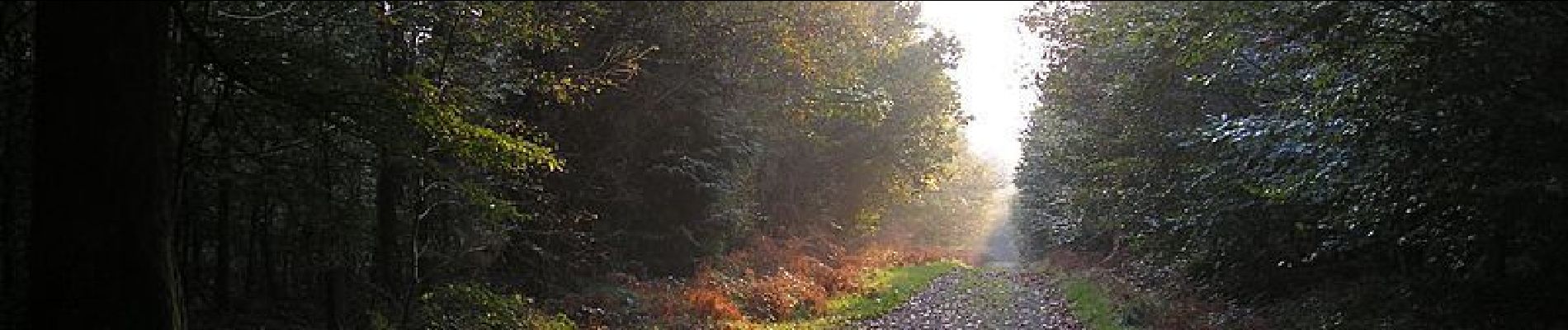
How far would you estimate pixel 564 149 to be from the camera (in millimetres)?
17328

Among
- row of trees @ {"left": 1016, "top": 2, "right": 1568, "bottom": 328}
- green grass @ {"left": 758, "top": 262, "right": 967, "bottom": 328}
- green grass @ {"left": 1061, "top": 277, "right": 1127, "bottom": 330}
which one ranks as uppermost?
row of trees @ {"left": 1016, "top": 2, "right": 1568, "bottom": 328}

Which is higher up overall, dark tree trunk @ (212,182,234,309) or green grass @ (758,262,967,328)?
dark tree trunk @ (212,182,234,309)

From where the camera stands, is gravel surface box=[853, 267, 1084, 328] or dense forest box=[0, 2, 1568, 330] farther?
gravel surface box=[853, 267, 1084, 328]

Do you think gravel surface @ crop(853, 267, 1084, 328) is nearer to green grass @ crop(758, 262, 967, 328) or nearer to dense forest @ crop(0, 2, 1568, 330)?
dense forest @ crop(0, 2, 1568, 330)

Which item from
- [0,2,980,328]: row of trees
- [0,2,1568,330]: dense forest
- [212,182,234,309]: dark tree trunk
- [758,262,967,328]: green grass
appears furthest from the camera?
[758,262,967,328]: green grass

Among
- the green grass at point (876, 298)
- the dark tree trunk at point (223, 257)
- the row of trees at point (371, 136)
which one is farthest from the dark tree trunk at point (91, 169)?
the green grass at point (876, 298)

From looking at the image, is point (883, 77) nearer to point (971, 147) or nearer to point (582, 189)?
point (582, 189)

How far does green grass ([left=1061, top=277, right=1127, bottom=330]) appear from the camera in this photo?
1598 cm

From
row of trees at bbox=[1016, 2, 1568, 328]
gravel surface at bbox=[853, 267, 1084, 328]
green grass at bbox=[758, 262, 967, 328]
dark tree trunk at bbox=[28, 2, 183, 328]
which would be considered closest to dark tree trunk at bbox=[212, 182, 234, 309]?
dark tree trunk at bbox=[28, 2, 183, 328]

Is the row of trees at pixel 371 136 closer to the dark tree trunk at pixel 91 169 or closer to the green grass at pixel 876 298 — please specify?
the dark tree trunk at pixel 91 169

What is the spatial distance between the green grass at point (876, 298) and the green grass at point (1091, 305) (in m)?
3.51

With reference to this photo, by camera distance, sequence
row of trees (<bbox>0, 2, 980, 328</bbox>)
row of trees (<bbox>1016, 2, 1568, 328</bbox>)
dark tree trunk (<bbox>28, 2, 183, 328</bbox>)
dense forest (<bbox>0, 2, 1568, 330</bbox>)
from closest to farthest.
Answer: dark tree trunk (<bbox>28, 2, 183, 328</bbox>) < row of trees (<bbox>0, 2, 980, 328</bbox>) < dense forest (<bbox>0, 2, 1568, 330</bbox>) < row of trees (<bbox>1016, 2, 1568, 328</bbox>)

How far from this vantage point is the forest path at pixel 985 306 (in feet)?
55.1

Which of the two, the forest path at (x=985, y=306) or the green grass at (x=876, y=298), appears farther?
the green grass at (x=876, y=298)
